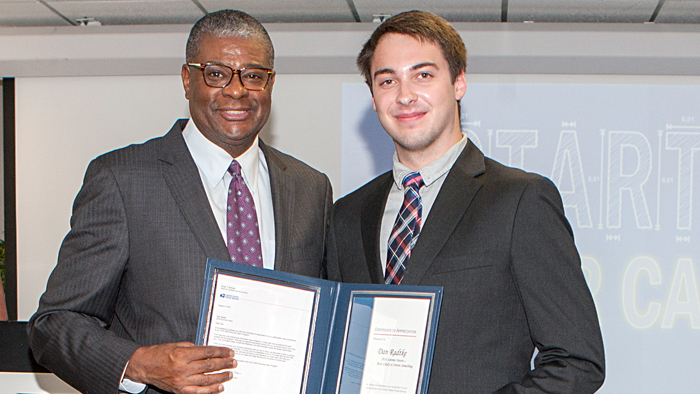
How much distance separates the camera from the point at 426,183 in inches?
77.3

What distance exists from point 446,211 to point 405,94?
391mm

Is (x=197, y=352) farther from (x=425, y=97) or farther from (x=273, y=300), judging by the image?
(x=425, y=97)

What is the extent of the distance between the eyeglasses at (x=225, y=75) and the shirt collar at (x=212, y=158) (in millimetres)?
182

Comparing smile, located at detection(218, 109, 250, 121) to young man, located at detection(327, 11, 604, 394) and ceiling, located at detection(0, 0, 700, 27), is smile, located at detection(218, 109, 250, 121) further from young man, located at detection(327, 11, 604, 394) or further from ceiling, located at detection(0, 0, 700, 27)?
ceiling, located at detection(0, 0, 700, 27)

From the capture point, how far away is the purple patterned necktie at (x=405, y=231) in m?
1.85

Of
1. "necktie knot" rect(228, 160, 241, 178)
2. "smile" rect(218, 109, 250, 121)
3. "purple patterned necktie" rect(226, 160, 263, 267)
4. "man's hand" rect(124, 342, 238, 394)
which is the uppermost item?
"smile" rect(218, 109, 250, 121)

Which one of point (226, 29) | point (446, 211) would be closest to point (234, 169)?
point (226, 29)

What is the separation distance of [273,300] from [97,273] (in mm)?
554

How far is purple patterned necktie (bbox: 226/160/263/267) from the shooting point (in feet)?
6.44

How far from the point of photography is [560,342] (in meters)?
1.67

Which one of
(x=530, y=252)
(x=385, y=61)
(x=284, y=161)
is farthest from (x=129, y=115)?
(x=530, y=252)

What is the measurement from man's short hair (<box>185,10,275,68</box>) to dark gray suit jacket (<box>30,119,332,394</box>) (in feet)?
1.33

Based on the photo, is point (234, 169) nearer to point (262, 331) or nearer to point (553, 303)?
point (262, 331)

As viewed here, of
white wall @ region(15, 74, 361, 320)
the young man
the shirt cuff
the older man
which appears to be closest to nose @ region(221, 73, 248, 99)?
the older man
